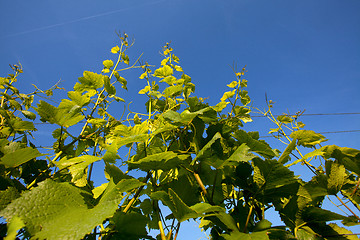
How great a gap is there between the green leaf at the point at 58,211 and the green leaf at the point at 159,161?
0.05m

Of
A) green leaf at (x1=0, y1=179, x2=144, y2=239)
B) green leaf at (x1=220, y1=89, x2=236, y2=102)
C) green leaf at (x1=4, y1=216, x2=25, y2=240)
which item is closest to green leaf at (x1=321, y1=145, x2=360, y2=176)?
green leaf at (x1=220, y1=89, x2=236, y2=102)

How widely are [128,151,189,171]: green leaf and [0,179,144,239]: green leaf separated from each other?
0.15 ft

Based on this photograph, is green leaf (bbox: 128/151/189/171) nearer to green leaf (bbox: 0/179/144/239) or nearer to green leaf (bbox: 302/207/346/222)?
green leaf (bbox: 0/179/144/239)

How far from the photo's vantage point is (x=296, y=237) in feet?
1.26

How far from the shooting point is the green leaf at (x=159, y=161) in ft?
1.29

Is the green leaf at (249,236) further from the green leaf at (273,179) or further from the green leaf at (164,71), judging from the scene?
the green leaf at (164,71)

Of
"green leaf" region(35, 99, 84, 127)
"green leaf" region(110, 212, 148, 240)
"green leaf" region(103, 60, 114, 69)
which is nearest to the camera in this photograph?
"green leaf" region(110, 212, 148, 240)

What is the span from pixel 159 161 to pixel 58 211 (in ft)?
0.65

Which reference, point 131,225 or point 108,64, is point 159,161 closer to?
point 131,225

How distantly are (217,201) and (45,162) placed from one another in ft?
1.74

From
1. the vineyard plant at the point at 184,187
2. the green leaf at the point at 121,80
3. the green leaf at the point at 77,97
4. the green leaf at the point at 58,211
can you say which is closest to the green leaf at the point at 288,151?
the vineyard plant at the point at 184,187

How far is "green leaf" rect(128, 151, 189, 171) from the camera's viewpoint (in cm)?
39

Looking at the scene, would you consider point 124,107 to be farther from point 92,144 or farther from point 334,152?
point 334,152

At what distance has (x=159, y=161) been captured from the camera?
412 millimetres
